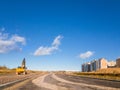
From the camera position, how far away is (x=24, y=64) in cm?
8625

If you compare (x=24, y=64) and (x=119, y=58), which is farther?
(x=119, y=58)

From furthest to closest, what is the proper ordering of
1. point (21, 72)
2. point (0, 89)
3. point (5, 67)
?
1. point (5, 67)
2. point (21, 72)
3. point (0, 89)

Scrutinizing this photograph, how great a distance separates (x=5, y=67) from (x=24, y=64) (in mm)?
82340

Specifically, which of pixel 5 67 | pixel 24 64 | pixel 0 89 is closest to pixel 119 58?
pixel 5 67

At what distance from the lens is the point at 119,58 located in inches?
6501

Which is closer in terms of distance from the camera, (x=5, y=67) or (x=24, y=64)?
(x=24, y=64)

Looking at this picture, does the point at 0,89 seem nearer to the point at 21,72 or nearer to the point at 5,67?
the point at 21,72

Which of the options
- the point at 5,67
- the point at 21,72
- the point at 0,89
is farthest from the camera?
the point at 5,67

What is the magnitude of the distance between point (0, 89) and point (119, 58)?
15326 centimetres

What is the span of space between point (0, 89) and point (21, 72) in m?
65.2

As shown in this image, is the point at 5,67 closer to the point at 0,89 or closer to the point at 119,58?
the point at 119,58

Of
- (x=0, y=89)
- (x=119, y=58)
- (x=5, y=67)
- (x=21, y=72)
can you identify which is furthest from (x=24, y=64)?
(x=119, y=58)

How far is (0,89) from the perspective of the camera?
1823 centimetres

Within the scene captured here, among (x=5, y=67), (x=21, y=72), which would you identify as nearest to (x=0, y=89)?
(x=21, y=72)
